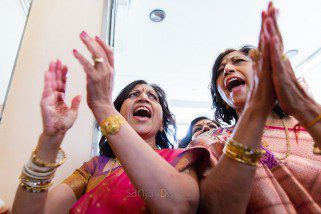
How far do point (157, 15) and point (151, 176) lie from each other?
2221 mm

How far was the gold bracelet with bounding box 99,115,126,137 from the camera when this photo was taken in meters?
0.66

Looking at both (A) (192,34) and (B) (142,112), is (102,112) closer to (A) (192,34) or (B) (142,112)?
(B) (142,112)

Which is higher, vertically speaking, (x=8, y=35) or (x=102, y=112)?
(x=8, y=35)

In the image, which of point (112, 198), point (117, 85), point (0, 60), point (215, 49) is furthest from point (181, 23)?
point (112, 198)

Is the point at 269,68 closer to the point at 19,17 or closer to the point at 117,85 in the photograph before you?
the point at 19,17

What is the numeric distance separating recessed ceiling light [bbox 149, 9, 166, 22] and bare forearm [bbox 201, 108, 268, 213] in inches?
84.7

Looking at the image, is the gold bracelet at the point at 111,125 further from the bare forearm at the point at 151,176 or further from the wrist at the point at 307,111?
the wrist at the point at 307,111

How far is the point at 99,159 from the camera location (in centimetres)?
106

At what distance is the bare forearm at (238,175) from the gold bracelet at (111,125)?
259mm

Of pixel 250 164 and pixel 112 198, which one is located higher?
pixel 250 164

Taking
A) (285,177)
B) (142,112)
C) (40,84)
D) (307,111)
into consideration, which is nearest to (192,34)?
(142,112)

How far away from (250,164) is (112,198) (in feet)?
1.38

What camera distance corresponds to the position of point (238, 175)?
60 cm

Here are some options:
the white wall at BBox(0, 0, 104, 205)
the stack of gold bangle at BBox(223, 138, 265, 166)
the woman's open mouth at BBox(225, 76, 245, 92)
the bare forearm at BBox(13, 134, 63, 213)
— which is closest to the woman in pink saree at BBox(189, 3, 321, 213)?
the stack of gold bangle at BBox(223, 138, 265, 166)
